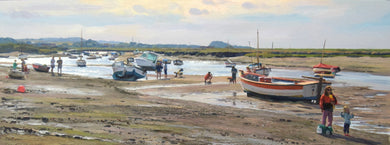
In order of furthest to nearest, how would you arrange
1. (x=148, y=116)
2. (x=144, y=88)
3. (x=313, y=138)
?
(x=144, y=88) < (x=148, y=116) < (x=313, y=138)

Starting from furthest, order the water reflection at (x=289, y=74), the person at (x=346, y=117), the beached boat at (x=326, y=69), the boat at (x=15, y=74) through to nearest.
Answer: the beached boat at (x=326, y=69) < the water reflection at (x=289, y=74) < the boat at (x=15, y=74) < the person at (x=346, y=117)

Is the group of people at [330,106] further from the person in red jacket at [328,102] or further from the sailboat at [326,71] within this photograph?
the sailboat at [326,71]

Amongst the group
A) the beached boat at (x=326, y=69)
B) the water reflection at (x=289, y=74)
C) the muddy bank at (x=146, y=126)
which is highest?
the beached boat at (x=326, y=69)

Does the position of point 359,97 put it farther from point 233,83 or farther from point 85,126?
point 85,126

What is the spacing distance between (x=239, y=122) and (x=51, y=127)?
6.94m

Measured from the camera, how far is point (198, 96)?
79.4 feet

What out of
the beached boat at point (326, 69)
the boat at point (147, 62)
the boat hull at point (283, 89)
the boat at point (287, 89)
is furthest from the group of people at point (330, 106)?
the boat at point (147, 62)

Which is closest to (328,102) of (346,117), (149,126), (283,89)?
(346,117)

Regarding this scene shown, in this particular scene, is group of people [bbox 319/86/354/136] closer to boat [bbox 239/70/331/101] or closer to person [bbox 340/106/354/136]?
person [bbox 340/106/354/136]

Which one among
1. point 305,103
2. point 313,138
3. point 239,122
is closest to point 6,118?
point 239,122

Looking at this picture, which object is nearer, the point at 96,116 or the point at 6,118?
the point at 6,118

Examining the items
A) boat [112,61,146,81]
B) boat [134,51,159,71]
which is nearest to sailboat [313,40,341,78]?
boat [112,61,146,81]

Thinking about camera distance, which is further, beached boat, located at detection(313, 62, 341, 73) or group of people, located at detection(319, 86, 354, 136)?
beached boat, located at detection(313, 62, 341, 73)

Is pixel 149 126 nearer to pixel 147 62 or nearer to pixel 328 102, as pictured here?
pixel 328 102
